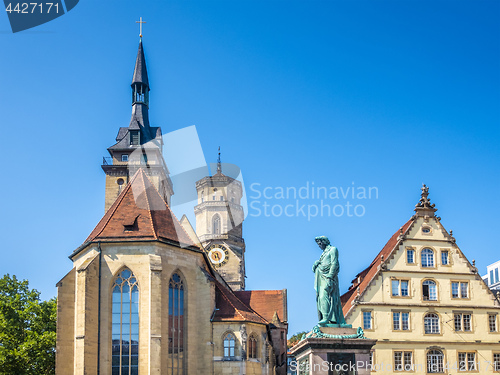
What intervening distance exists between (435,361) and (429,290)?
4.66 m

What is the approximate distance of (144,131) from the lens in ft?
241

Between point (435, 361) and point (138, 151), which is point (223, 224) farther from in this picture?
point (435, 361)

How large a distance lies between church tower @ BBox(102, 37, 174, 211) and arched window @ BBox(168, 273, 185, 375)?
22.0m

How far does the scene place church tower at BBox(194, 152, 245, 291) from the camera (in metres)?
76.9

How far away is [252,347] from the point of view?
47.5 metres

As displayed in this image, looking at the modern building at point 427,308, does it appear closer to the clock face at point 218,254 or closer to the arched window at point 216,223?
the clock face at point 218,254

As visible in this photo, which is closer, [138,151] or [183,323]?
[183,323]

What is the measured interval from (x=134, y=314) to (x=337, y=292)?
999 inches

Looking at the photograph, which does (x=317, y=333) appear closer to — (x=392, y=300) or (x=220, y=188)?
(x=392, y=300)

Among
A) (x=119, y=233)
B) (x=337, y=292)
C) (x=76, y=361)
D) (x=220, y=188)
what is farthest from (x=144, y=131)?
(x=337, y=292)

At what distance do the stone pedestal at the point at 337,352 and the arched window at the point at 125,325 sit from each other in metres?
24.8

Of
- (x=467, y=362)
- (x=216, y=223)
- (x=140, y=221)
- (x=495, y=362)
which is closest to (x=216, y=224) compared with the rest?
(x=216, y=223)

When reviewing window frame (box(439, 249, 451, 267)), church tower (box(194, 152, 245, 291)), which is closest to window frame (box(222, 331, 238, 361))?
window frame (box(439, 249, 451, 267))

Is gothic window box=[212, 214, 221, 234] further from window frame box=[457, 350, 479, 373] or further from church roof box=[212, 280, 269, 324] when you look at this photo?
window frame box=[457, 350, 479, 373]
